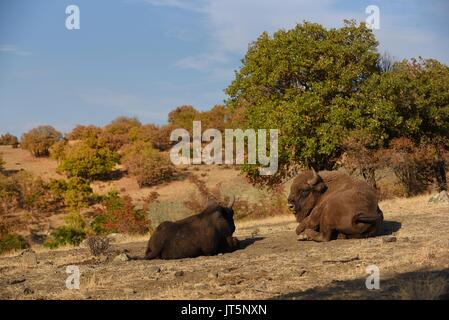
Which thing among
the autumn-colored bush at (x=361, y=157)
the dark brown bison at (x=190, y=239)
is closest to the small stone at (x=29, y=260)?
the dark brown bison at (x=190, y=239)

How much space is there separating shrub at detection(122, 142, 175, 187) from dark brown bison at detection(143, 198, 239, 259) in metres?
33.8

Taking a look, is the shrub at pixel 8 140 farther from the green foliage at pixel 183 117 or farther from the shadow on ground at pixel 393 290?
the shadow on ground at pixel 393 290

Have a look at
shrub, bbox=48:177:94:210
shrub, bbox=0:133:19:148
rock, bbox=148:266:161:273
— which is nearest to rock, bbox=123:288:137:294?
rock, bbox=148:266:161:273

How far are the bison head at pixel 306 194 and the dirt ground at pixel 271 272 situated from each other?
66 centimetres

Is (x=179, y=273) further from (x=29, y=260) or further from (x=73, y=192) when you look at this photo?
(x=73, y=192)

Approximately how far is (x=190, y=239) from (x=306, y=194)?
297 cm

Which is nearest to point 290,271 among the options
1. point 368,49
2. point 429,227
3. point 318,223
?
point 318,223

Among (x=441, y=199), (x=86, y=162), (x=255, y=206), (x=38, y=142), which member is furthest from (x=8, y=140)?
(x=441, y=199)

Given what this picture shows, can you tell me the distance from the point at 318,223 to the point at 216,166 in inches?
1484

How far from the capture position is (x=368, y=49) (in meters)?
25.7

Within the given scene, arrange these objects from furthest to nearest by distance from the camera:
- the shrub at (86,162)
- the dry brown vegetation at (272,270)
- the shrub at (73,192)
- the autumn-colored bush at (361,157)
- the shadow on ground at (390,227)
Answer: the shrub at (86,162), the shrub at (73,192), the autumn-colored bush at (361,157), the shadow on ground at (390,227), the dry brown vegetation at (272,270)

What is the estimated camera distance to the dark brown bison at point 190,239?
12094mm

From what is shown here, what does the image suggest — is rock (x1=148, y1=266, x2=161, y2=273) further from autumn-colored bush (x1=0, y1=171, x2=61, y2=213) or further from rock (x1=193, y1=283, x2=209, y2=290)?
autumn-colored bush (x1=0, y1=171, x2=61, y2=213)
